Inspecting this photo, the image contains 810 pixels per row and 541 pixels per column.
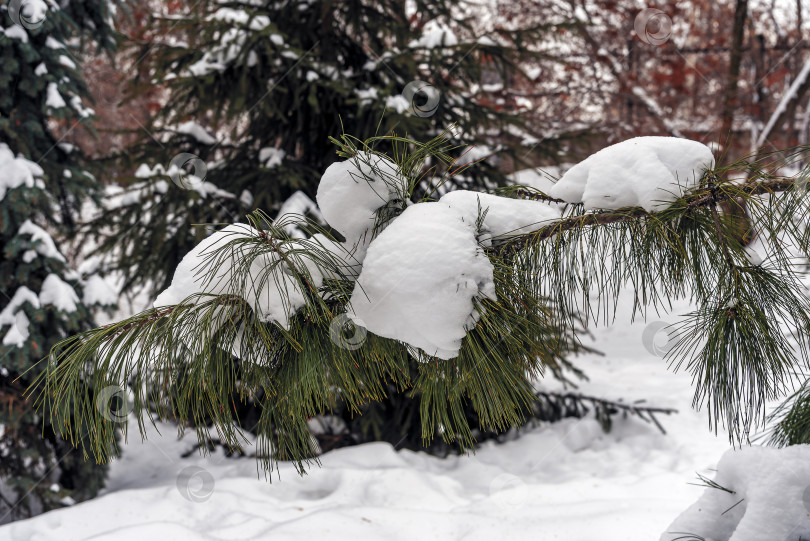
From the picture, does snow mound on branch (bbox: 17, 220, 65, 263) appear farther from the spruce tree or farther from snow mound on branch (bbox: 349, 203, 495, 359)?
snow mound on branch (bbox: 349, 203, 495, 359)

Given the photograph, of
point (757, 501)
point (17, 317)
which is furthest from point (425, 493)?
point (17, 317)

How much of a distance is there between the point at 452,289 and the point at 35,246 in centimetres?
334

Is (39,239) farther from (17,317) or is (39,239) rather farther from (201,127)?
(201,127)

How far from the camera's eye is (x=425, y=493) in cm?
336

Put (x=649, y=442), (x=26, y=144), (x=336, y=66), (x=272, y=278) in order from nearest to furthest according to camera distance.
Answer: (x=272, y=278), (x=26, y=144), (x=336, y=66), (x=649, y=442)

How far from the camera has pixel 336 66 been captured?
12.2ft

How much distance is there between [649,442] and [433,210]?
3875mm

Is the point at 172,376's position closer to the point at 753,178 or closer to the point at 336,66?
the point at 753,178

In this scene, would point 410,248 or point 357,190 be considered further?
point 357,190

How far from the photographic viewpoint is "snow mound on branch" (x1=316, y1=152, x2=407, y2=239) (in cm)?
107

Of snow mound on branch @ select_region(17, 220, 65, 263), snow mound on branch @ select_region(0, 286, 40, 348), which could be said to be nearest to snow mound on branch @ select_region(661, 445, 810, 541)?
snow mound on branch @ select_region(0, 286, 40, 348)

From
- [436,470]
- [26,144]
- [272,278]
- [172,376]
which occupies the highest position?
[26,144]

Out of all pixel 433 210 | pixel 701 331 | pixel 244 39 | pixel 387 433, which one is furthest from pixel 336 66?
pixel 701 331

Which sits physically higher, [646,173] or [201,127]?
[201,127]
